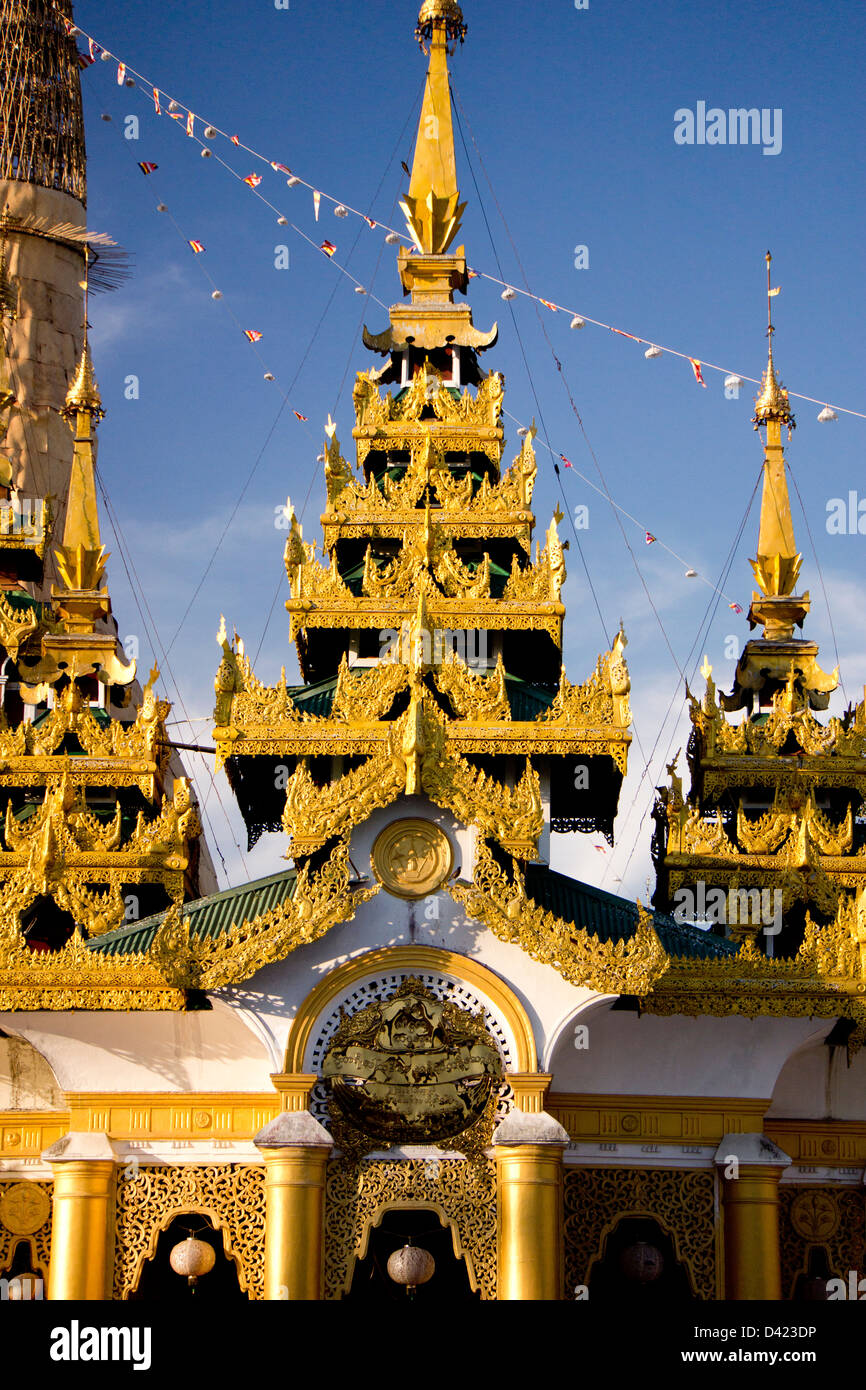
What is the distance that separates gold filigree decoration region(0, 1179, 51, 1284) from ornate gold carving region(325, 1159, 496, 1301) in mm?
4026

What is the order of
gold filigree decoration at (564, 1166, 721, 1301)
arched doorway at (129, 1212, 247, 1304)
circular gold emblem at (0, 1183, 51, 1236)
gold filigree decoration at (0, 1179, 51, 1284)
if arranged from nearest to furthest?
gold filigree decoration at (564, 1166, 721, 1301) → gold filigree decoration at (0, 1179, 51, 1284) → circular gold emblem at (0, 1183, 51, 1236) → arched doorway at (129, 1212, 247, 1304)

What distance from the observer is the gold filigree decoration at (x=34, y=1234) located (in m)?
24.1

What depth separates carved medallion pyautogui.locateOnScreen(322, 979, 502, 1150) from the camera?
22.2 metres

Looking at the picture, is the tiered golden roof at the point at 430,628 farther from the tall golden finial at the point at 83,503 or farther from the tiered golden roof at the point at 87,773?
the tall golden finial at the point at 83,503

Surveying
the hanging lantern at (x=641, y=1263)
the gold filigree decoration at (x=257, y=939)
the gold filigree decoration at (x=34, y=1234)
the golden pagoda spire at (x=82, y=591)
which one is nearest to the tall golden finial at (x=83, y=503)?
the golden pagoda spire at (x=82, y=591)

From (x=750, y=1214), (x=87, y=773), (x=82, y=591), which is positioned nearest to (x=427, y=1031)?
(x=750, y=1214)

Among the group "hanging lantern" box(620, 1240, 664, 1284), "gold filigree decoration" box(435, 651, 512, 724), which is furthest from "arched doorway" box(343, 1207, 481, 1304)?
"gold filigree decoration" box(435, 651, 512, 724)

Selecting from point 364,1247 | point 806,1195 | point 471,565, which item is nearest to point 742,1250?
point 806,1195

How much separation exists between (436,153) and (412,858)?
1497 centimetres

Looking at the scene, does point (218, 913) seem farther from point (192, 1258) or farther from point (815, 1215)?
Result: point (815, 1215)

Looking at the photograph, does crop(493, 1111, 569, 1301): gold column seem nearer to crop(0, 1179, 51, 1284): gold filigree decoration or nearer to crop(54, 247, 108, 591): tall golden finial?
crop(0, 1179, 51, 1284): gold filigree decoration
